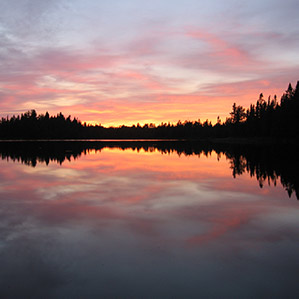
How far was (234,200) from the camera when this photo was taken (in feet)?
50.2

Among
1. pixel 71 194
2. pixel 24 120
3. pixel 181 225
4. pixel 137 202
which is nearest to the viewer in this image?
pixel 181 225

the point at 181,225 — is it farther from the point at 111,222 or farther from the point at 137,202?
the point at 137,202

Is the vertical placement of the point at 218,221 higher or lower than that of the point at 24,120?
lower

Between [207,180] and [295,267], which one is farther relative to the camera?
[207,180]

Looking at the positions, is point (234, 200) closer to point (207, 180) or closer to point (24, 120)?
point (207, 180)

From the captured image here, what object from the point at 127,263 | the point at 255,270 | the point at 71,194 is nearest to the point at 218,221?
the point at 255,270

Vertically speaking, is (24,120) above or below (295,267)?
above

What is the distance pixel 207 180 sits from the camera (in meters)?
22.2

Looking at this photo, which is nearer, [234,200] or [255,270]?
[255,270]

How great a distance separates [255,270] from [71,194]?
40.1ft

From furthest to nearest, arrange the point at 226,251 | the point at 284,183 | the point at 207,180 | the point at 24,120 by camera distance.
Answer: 1. the point at 24,120
2. the point at 207,180
3. the point at 284,183
4. the point at 226,251

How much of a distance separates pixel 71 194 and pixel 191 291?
473 inches

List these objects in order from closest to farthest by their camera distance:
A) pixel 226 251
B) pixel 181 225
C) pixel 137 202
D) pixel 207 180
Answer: pixel 226 251
pixel 181 225
pixel 137 202
pixel 207 180

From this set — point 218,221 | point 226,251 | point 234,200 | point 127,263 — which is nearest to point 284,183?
point 234,200
